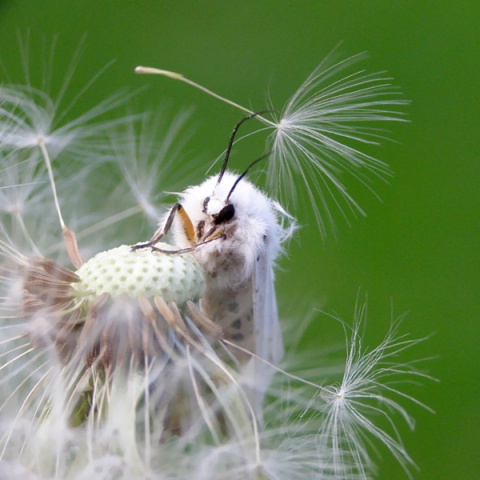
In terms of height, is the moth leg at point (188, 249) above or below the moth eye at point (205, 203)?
below

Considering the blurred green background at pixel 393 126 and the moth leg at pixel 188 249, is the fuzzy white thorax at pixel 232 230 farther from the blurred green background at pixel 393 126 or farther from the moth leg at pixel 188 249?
the blurred green background at pixel 393 126

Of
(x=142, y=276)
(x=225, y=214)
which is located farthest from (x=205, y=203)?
(x=142, y=276)

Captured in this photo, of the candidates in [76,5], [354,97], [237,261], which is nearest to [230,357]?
[237,261]

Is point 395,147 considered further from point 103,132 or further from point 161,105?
point 103,132

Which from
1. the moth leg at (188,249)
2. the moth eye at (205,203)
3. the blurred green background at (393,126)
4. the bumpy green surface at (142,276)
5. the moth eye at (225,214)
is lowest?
the bumpy green surface at (142,276)

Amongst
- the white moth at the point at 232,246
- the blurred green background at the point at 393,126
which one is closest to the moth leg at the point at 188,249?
the white moth at the point at 232,246

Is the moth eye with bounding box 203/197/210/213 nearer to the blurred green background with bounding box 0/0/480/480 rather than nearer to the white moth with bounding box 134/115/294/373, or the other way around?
the white moth with bounding box 134/115/294/373
